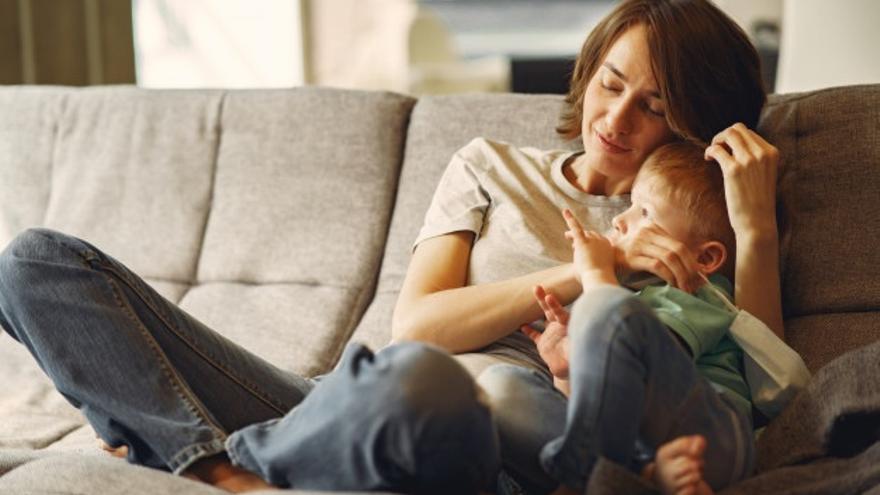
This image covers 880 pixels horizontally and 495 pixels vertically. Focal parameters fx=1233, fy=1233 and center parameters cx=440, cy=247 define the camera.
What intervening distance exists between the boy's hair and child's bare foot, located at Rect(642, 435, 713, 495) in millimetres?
417

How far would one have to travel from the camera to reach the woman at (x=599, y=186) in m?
1.75

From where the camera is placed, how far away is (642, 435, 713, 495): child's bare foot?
1366 mm

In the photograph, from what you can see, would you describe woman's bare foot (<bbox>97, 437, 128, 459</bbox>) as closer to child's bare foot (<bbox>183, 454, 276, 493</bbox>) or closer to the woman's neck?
child's bare foot (<bbox>183, 454, 276, 493</bbox>)

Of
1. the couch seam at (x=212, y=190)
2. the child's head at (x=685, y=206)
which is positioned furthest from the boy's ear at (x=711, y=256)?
the couch seam at (x=212, y=190)

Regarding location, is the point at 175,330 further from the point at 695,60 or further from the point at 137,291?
the point at 695,60

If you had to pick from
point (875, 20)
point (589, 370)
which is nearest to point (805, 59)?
point (875, 20)

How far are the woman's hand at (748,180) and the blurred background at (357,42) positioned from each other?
0.59m

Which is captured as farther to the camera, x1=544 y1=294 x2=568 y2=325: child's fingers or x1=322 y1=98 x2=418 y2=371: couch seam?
x1=322 y1=98 x2=418 y2=371: couch seam

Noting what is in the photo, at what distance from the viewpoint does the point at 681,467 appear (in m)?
1.37

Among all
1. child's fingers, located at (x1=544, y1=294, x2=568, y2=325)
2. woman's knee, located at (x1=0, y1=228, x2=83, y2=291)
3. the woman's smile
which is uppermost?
the woman's smile

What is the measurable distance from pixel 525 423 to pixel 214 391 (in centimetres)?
43

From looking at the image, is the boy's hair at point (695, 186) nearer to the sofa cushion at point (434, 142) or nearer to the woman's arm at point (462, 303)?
the woman's arm at point (462, 303)

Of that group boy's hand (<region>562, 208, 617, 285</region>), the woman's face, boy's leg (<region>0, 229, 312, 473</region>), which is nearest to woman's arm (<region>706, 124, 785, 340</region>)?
the woman's face

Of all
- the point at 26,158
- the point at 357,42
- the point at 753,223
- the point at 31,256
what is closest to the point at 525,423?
the point at 753,223
